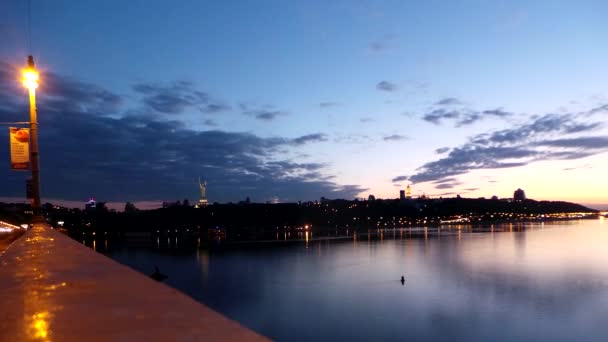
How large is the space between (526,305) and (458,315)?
7909 mm

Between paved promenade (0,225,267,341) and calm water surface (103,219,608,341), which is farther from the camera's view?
calm water surface (103,219,608,341)

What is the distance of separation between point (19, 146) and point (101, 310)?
35.1ft

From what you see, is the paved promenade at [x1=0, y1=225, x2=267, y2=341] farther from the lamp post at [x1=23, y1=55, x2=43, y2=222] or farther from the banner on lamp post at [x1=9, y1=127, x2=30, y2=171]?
the banner on lamp post at [x1=9, y1=127, x2=30, y2=171]

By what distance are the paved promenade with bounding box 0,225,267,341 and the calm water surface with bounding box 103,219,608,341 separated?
109ft

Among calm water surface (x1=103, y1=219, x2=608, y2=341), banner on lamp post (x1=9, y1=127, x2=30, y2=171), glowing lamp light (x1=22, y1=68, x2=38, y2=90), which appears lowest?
calm water surface (x1=103, y1=219, x2=608, y2=341)

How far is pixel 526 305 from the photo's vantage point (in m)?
45.6

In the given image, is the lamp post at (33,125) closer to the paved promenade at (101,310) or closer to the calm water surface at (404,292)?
the paved promenade at (101,310)

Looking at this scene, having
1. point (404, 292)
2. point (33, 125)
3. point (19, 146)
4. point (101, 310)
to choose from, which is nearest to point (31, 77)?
point (33, 125)

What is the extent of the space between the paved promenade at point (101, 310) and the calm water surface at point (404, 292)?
3319 cm

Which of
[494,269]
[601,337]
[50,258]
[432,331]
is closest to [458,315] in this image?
[432,331]

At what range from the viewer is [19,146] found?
456 inches

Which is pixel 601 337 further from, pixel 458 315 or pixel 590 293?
pixel 590 293

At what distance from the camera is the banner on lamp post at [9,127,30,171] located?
11570 mm

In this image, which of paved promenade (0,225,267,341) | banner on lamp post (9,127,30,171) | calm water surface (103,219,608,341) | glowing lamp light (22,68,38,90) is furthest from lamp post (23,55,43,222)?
calm water surface (103,219,608,341)
